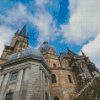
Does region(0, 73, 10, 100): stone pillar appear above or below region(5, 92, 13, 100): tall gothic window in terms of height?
above

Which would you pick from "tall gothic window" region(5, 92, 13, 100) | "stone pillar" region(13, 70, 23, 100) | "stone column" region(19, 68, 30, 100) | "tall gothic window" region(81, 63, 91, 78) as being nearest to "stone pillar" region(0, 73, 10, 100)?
"tall gothic window" region(5, 92, 13, 100)

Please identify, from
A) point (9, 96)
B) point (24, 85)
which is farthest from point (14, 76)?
point (24, 85)

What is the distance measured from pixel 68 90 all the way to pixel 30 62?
9.70m

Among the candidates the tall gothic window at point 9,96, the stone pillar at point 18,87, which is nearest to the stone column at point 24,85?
the stone pillar at point 18,87

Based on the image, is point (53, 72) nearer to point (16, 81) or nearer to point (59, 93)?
point (59, 93)

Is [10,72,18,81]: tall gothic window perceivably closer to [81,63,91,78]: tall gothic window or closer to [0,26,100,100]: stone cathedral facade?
[0,26,100,100]: stone cathedral facade

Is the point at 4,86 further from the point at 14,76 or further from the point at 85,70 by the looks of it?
the point at 85,70

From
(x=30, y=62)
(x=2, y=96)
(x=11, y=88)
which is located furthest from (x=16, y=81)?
(x=30, y=62)

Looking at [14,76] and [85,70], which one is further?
[85,70]

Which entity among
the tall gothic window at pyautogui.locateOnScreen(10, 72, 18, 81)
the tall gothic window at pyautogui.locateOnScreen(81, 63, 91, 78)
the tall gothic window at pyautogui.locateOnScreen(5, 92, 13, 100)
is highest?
the tall gothic window at pyautogui.locateOnScreen(81, 63, 91, 78)

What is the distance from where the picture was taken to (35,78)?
10016 mm

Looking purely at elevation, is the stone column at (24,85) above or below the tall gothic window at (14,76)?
below

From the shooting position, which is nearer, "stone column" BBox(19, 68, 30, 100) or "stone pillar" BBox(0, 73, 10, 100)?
"stone column" BBox(19, 68, 30, 100)

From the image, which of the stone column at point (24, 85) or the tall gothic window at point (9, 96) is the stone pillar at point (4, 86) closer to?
the tall gothic window at point (9, 96)
